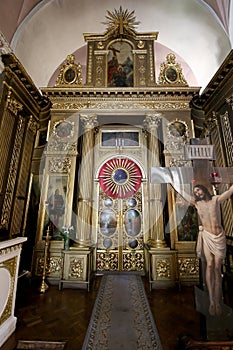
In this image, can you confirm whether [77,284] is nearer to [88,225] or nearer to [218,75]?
[88,225]

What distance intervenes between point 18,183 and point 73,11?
5836 millimetres

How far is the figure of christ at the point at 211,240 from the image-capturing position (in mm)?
2129

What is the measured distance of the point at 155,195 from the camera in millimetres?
4809

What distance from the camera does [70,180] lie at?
5.02 meters

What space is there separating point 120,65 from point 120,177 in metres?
3.61

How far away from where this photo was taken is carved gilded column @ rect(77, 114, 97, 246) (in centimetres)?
469

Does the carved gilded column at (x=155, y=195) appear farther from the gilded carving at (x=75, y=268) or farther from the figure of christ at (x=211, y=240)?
the figure of christ at (x=211, y=240)

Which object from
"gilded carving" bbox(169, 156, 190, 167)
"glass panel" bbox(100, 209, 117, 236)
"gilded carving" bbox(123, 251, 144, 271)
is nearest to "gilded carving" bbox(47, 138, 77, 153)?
"glass panel" bbox(100, 209, 117, 236)

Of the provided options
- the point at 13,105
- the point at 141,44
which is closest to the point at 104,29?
the point at 141,44

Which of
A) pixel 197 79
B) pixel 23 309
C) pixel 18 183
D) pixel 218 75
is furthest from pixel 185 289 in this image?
pixel 197 79

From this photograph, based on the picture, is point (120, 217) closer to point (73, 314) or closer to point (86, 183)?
point (86, 183)

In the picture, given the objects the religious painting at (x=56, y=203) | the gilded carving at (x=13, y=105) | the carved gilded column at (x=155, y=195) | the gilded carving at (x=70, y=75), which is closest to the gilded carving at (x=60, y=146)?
the religious painting at (x=56, y=203)

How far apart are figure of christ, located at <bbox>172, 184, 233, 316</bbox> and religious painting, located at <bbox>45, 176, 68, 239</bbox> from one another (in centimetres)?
350

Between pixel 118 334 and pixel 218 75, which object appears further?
pixel 218 75
